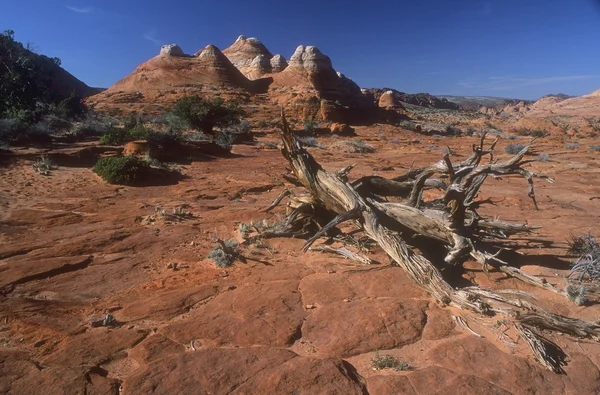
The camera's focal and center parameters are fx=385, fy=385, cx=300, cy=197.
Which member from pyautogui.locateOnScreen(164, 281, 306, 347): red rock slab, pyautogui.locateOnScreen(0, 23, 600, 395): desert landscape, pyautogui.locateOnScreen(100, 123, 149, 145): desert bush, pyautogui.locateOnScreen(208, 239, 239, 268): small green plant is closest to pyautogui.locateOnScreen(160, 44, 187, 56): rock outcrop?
pyautogui.locateOnScreen(100, 123, 149, 145): desert bush

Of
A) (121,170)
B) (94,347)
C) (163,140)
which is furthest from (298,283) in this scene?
(163,140)

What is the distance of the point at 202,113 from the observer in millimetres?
20406

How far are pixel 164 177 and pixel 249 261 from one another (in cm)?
714

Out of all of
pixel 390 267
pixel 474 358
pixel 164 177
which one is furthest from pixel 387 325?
pixel 164 177

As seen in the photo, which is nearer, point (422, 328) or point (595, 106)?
point (422, 328)

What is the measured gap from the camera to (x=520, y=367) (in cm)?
314

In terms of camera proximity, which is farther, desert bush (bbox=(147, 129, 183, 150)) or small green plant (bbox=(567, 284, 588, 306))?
desert bush (bbox=(147, 129, 183, 150))

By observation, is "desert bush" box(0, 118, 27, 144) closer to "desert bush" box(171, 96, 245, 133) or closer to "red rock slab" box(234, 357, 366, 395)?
"desert bush" box(171, 96, 245, 133)

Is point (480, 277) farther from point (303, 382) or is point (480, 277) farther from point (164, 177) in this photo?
point (164, 177)

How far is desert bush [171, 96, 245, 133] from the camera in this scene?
20.4m

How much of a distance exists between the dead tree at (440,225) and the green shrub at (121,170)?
5756 mm

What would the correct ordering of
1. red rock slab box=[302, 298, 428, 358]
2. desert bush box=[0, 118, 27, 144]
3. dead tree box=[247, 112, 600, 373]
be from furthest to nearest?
desert bush box=[0, 118, 27, 144] < dead tree box=[247, 112, 600, 373] < red rock slab box=[302, 298, 428, 358]

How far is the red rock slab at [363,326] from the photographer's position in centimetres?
346

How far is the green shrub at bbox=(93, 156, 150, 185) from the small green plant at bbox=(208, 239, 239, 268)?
20.2 ft
